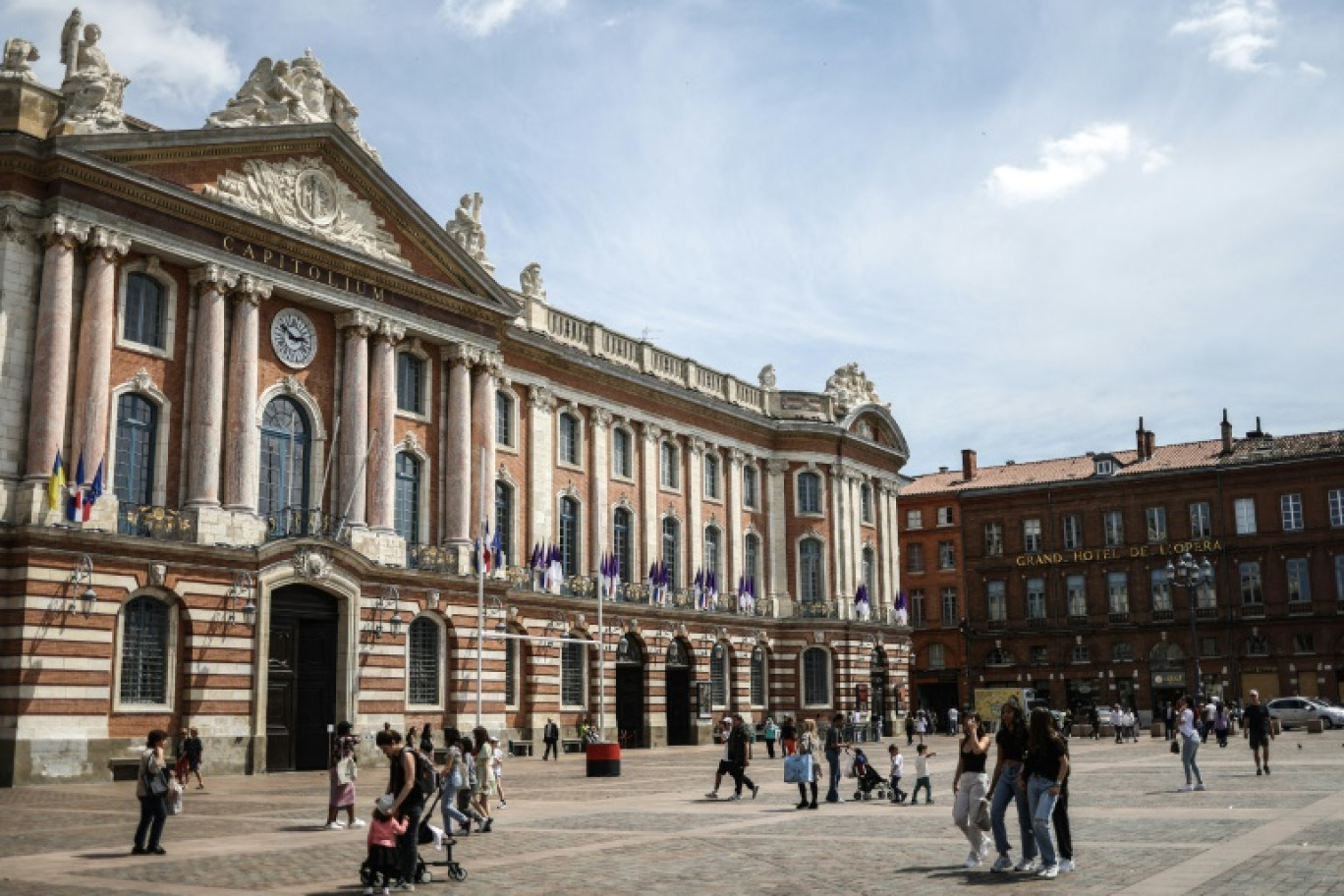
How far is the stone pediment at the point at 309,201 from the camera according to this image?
122ft

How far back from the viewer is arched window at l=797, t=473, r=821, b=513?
215ft

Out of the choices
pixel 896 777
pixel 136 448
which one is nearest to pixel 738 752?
pixel 896 777

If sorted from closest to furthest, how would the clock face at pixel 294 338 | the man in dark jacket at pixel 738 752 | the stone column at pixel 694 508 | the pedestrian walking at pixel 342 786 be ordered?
the pedestrian walking at pixel 342 786 < the man in dark jacket at pixel 738 752 < the clock face at pixel 294 338 < the stone column at pixel 694 508

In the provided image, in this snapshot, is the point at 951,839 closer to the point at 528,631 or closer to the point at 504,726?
the point at 504,726

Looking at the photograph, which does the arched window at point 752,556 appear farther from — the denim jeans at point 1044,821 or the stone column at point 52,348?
the denim jeans at point 1044,821

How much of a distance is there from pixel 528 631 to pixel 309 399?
1323cm

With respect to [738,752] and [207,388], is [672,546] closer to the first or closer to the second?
[207,388]

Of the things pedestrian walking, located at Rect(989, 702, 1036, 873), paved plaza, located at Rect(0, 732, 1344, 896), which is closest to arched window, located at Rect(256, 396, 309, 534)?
paved plaza, located at Rect(0, 732, 1344, 896)

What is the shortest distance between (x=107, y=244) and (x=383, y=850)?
79.8ft

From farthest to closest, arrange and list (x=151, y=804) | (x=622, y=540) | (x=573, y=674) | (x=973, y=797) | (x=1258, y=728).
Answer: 1. (x=622, y=540)
2. (x=573, y=674)
3. (x=1258, y=728)
4. (x=151, y=804)
5. (x=973, y=797)

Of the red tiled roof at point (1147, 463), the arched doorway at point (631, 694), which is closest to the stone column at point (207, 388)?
the arched doorway at point (631, 694)

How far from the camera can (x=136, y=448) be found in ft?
114

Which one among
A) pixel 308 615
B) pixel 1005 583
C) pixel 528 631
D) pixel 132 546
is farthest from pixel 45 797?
pixel 1005 583

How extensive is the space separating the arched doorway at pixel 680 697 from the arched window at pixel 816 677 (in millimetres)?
7724
